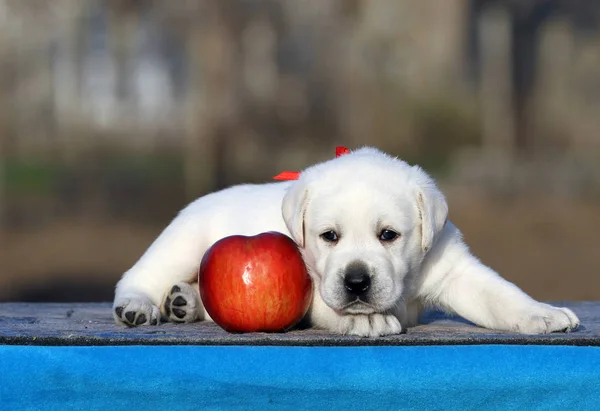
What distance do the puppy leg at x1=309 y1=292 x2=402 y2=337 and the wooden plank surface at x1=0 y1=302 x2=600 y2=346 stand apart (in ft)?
0.22

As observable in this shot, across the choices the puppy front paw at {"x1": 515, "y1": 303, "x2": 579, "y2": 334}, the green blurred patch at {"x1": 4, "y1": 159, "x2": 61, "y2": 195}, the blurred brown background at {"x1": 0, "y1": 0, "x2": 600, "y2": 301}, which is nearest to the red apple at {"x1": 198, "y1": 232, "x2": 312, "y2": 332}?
the puppy front paw at {"x1": 515, "y1": 303, "x2": 579, "y2": 334}

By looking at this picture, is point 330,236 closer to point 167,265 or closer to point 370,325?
point 370,325

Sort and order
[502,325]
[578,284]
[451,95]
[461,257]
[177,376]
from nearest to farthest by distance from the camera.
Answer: [177,376]
[502,325]
[461,257]
[578,284]
[451,95]

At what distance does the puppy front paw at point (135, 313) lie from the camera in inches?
148

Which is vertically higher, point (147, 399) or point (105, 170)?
point (147, 399)

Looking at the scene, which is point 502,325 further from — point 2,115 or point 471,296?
point 2,115

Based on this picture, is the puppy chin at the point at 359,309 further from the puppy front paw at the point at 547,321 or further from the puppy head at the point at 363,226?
the puppy front paw at the point at 547,321

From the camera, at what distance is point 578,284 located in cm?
1197

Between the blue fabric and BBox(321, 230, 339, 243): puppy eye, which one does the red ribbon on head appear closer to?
BBox(321, 230, 339, 243): puppy eye

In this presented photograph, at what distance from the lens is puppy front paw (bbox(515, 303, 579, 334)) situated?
3400mm

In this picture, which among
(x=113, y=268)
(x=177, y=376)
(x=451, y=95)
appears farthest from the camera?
(x=451, y=95)

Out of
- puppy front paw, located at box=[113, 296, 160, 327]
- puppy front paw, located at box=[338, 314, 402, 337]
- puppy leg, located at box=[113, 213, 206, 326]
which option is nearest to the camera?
puppy front paw, located at box=[338, 314, 402, 337]

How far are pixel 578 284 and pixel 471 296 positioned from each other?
8711 mm

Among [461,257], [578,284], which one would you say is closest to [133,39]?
[578,284]
